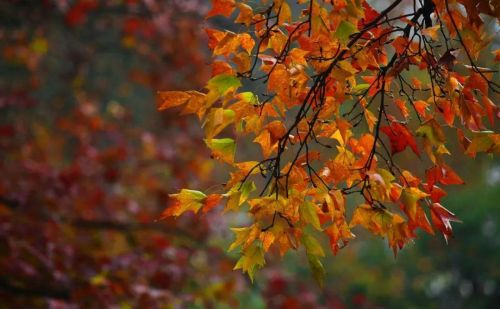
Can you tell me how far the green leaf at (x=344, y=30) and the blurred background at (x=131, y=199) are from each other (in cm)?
33

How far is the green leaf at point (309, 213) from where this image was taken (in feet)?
4.47

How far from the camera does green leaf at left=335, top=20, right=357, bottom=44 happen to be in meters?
1.27

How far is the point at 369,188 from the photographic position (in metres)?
1.38

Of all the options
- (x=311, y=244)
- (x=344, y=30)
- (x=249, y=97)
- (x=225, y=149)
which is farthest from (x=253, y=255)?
(x=344, y=30)

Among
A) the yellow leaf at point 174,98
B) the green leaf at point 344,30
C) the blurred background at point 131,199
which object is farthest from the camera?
the blurred background at point 131,199

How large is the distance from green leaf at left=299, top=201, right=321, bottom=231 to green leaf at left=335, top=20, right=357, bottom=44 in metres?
0.34

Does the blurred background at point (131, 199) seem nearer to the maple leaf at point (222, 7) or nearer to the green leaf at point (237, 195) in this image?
the maple leaf at point (222, 7)

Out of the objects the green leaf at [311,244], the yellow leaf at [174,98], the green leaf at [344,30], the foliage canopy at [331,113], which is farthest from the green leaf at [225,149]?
the green leaf at [344,30]

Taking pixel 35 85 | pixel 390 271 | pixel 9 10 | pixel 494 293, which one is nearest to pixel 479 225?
pixel 494 293

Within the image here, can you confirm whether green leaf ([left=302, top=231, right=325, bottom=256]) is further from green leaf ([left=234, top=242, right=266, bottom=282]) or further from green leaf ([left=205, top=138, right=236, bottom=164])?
green leaf ([left=205, top=138, right=236, bottom=164])

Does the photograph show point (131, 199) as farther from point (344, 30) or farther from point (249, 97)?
point (344, 30)

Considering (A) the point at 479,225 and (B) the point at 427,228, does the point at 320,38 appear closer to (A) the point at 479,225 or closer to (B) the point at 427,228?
(B) the point at 427,228

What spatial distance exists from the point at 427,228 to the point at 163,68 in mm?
6214

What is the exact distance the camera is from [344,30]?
1.28 metres
